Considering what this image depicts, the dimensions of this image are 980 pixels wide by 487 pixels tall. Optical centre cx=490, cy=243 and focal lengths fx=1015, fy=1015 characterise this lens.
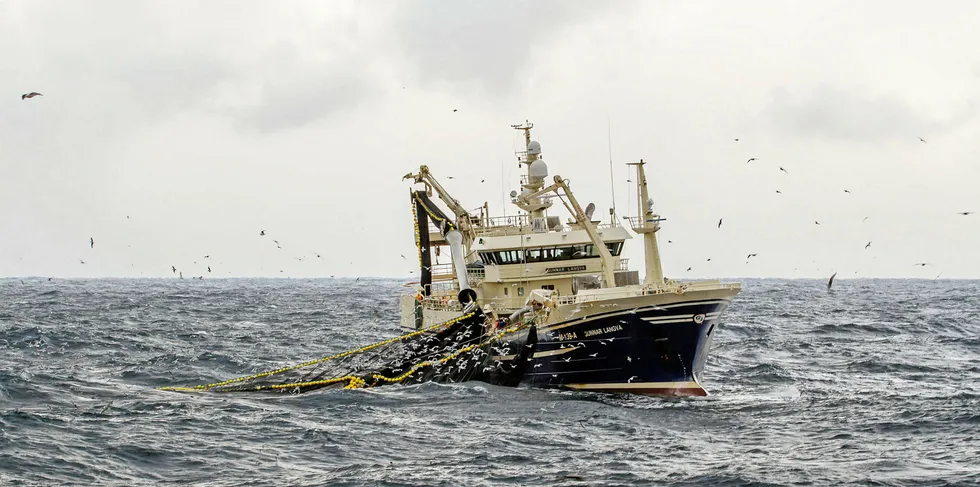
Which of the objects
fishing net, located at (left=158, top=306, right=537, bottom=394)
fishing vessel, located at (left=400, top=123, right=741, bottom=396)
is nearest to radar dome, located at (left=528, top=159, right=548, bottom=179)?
fishing vessel, located at (left=400, top=123, right=741, bottom=396)

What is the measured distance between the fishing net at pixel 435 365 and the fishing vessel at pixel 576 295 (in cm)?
24

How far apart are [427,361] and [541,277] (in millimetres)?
5341

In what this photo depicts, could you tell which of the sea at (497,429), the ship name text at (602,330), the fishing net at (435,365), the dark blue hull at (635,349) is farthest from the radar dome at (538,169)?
the ship name text at (602,330)

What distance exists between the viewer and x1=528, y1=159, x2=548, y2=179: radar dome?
131 ft

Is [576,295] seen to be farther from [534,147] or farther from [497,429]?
[534,147]

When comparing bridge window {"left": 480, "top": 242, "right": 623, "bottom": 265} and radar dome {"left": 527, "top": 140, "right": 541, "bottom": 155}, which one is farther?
radar dome {"left": 527, "top": 140, "right": 541, "bottom": 155}

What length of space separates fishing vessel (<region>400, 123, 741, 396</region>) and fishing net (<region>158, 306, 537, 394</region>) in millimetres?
241

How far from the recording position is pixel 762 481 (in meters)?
19.4

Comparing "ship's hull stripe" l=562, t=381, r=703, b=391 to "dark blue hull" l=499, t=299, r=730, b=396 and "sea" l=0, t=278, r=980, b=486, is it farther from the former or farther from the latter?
"sea" l=0, t=278, r=980, b=486

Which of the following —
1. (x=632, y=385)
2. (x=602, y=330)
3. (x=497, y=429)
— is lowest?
(x=497, y=429)

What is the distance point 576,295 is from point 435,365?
6121 mm

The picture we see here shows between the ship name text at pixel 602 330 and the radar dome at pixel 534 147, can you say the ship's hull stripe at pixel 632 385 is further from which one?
the radar dome at pixel 534 147

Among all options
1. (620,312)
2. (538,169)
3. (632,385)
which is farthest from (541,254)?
(632,385)

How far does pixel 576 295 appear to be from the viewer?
3058cm
